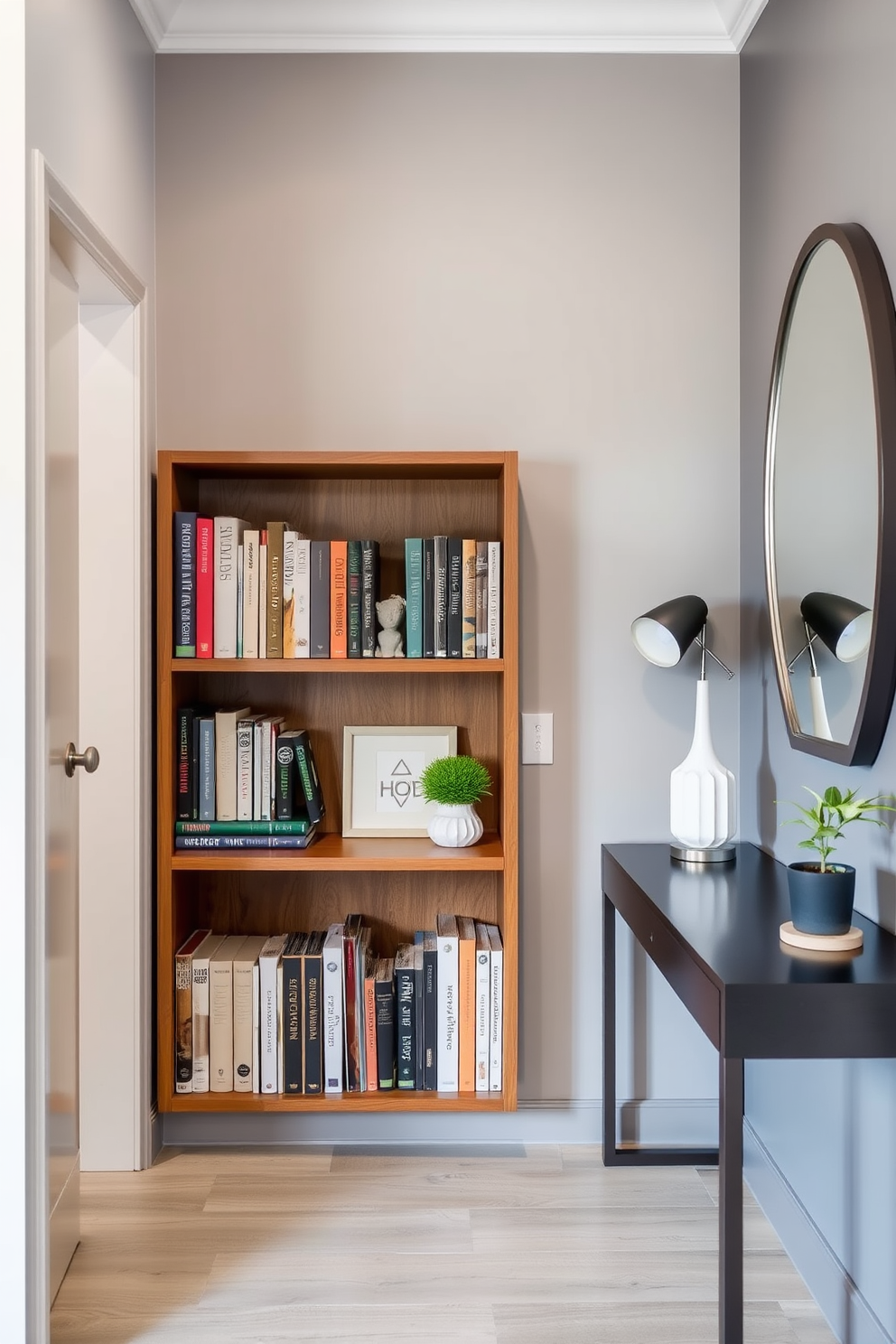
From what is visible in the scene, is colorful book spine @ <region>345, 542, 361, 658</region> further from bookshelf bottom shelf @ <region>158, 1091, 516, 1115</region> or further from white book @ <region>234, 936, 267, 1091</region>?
bookshelf bottom shelf @ <region>158, 1091, 516, 1115</region>


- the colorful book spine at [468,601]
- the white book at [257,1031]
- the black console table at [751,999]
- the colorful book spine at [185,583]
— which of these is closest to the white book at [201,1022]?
the white book at [257,1031]

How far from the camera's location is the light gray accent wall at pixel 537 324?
243 centimetres

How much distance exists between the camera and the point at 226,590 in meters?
2.29

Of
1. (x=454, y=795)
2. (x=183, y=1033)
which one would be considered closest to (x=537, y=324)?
(x=454, y=795)

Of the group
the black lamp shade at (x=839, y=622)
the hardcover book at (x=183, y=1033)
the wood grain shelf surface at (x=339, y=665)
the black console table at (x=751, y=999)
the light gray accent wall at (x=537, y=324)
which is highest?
the light gray accent wall at (x=537, y=324)

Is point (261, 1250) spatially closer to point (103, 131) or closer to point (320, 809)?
point (320, 809)

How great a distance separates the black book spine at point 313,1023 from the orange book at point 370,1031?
0.10 m

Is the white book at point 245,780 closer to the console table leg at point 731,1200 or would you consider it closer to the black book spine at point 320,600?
the black book spine at point 320,600

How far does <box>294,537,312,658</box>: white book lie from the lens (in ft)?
7.49

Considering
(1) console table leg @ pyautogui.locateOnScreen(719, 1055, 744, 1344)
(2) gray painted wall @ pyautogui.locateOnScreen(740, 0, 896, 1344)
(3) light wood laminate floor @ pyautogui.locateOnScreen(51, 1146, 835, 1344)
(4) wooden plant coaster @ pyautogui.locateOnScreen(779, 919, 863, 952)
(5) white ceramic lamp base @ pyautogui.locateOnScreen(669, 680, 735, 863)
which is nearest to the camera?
(1) console table leg @ pyautogui.locateOnScreen(719, 1055, 744, 1344)

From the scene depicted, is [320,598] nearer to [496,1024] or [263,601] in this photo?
[263,601]

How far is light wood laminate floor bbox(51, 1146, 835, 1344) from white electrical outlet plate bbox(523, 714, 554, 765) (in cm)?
92

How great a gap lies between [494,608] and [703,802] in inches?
24.0

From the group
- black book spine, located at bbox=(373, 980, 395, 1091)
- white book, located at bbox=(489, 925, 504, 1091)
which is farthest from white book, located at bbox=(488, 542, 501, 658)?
black book spine, located at bbox=(373, 980, 395, 1091)
